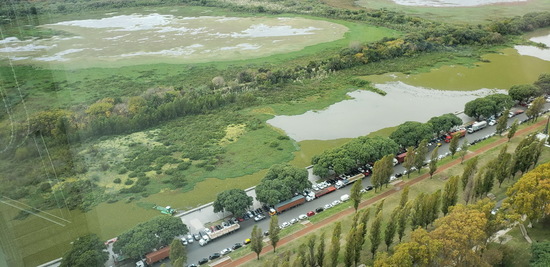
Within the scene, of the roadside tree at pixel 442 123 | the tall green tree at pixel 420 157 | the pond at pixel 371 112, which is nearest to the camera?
the tall green tree at pixel 420 157

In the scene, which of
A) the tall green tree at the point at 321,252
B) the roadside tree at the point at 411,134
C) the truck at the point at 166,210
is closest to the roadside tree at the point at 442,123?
the roadside tree at the point at 411,134

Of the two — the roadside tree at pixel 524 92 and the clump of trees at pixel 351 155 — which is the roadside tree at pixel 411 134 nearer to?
the clump of trees at pixel 351 155

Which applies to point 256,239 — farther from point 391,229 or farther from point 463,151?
point 463,151

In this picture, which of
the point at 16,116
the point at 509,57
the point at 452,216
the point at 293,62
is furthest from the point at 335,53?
the point at 16,116

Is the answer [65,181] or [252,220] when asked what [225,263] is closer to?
[252,220]

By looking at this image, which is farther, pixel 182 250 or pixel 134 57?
pixel 134 57

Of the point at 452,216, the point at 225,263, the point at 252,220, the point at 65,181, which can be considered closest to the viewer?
the point at 65,181

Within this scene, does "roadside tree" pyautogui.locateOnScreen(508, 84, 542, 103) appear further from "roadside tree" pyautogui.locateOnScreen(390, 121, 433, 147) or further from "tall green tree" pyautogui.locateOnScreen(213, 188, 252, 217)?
"tall green tree" pyautogui.locateOnScreen(213, 188, 252, 217)
